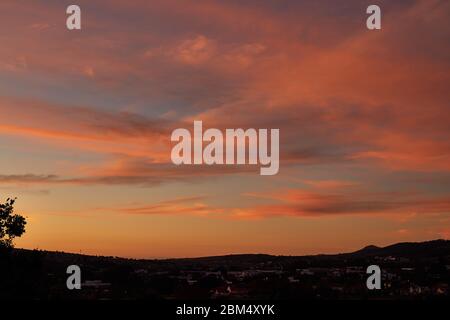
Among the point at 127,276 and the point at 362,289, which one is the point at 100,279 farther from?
the point at 362,289

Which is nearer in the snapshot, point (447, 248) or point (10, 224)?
point (10, 224)

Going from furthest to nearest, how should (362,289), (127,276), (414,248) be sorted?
(414,248)
(127,276)
(362,289)

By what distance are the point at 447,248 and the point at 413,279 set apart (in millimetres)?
45291

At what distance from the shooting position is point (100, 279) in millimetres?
68750

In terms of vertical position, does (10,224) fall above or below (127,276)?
above

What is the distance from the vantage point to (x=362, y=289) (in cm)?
5591

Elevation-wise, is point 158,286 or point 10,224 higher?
point 10,224
